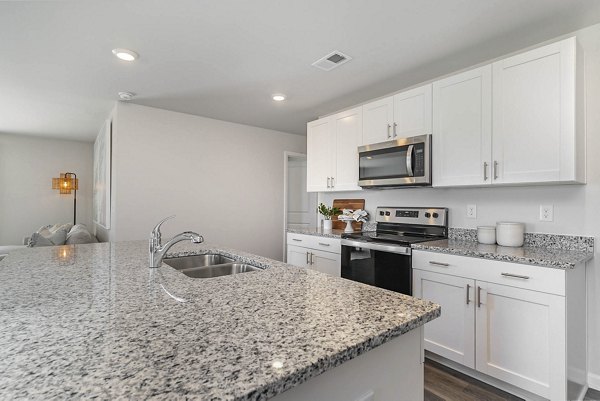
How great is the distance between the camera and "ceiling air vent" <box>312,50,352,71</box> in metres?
2.43

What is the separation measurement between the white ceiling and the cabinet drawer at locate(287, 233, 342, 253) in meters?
1.52

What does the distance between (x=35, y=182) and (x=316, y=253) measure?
220 inches

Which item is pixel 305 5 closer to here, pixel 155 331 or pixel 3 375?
pixel 155 331

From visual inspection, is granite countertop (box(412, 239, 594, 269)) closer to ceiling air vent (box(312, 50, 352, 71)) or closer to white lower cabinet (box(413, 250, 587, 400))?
white lower cabinet (box(413, 250, 587, 400))

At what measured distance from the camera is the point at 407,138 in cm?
273

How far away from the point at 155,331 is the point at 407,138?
251 cm

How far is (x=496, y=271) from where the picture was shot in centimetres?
191

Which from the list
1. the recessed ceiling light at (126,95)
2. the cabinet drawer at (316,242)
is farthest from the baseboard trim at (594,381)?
the recessed ceiling light at (126,95)

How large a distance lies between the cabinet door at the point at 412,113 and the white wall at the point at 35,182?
20.1 ft

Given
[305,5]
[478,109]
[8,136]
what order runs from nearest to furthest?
[305,5] < [478,109] < [8,136]

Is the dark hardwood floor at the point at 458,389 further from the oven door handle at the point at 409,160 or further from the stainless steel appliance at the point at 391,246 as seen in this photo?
the oven door handle at the point at 409,160

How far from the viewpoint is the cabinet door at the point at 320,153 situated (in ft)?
11.8

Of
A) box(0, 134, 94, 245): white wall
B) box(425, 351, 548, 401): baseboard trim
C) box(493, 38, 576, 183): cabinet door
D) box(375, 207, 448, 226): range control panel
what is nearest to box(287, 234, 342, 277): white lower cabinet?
box(375, 207, 448, 226): range control panel

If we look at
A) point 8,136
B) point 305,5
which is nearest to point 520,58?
point 305,5
